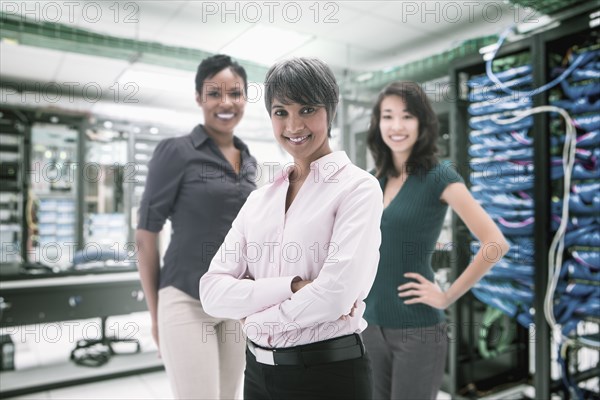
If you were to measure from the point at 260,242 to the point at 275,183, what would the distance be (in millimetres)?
120

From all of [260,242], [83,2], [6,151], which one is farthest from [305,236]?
[6,151]

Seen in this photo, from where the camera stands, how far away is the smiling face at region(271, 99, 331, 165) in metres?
0.71

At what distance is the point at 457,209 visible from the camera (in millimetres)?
1318

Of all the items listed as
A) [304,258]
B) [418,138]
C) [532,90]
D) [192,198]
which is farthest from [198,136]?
[532,90]

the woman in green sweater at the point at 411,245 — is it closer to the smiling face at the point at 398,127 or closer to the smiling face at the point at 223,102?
the smiling face at the point at 398,127

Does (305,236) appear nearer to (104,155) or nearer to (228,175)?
(228,175)

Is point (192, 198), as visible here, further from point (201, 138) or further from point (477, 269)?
point (477, 269)

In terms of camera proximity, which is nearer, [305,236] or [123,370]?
[305,236]

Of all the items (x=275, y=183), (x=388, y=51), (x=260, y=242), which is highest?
(x=388, y=51)

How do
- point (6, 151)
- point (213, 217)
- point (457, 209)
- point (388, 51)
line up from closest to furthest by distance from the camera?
point (213, 217) → point (457, 209) → point (388, 51) → point (6, 151)

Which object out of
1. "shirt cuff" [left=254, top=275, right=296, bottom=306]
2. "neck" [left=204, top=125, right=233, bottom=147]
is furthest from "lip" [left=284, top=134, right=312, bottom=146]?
"neck" [left=204, top=125, right=233, bottom=147]

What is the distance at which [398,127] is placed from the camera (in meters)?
1.15

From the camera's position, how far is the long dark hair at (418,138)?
1.20m

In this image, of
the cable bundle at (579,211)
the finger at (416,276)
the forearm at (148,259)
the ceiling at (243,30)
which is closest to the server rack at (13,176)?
the ceiling at (243,30)
